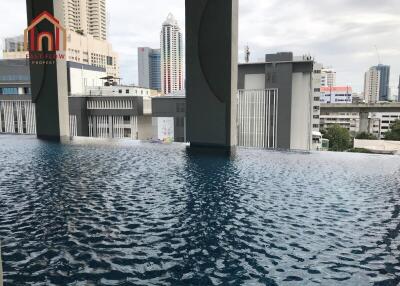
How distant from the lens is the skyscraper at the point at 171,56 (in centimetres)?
16388

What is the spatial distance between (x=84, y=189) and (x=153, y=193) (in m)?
2.51

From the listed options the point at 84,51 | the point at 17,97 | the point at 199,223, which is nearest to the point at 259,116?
the point at 17,97

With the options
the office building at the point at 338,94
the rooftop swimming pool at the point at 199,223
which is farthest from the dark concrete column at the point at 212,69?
the office building at the point at 338,94

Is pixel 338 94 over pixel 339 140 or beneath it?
over

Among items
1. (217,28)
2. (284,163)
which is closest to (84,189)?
(284,163)

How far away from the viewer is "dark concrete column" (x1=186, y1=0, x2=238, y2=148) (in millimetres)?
18688

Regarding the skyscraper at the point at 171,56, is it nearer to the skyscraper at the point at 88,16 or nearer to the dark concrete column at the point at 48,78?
the skyscraper at the point at 88,16

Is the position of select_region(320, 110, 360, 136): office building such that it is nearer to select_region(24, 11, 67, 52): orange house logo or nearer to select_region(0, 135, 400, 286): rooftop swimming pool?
select_region(24, 11, 67, 52): orange house logo

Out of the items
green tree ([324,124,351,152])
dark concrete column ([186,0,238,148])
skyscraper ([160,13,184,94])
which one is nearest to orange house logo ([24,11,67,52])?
dark concrete column ([186,0,238,148])

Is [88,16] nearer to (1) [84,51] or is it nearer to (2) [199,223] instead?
(1) [84,51]

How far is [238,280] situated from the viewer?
5.86 meters

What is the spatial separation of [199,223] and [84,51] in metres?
111

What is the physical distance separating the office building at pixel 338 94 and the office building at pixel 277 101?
8669 cm

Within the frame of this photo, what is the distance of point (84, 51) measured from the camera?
108625 mm
